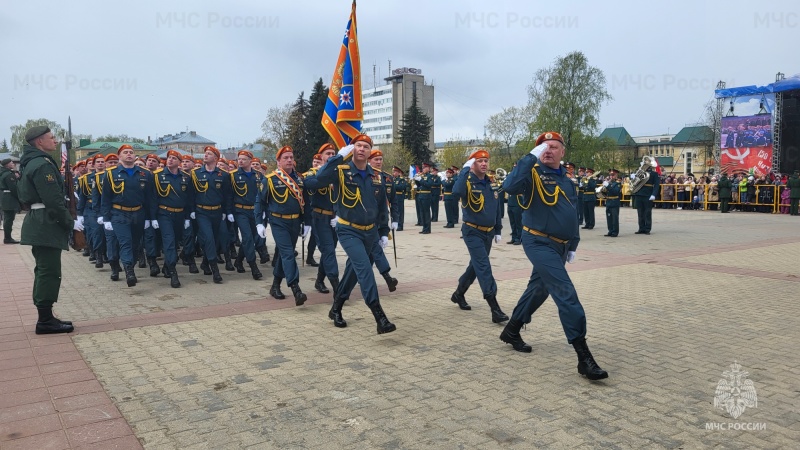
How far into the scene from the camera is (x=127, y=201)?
9.49m

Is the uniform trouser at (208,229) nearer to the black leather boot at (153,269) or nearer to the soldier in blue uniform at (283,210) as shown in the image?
the black leather boot at (153,269)

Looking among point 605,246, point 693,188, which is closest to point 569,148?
point 693,188

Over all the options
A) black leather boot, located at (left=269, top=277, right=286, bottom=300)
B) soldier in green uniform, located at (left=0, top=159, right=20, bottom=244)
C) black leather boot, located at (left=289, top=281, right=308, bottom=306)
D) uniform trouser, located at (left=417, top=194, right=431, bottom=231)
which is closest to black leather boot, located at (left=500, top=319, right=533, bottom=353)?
black leather boot, located at (left=289, top=281, right=308, bottom=306)

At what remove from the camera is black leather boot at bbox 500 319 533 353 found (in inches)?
221

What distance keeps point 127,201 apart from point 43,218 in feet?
11.2

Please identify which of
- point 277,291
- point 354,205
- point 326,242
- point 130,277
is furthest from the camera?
point 130,277

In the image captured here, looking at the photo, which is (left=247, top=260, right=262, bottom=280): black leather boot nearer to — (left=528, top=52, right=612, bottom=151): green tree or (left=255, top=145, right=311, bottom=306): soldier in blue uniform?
(left=255, top=145, right=311, bottom=306): soldier in blue uniform

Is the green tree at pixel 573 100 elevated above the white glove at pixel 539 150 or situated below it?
above

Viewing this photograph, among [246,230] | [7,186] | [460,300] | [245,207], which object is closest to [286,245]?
[246,230]

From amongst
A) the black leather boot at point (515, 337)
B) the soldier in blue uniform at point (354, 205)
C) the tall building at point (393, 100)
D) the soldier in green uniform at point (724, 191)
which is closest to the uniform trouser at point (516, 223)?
the soldier in blue uniform at point (354, 205)

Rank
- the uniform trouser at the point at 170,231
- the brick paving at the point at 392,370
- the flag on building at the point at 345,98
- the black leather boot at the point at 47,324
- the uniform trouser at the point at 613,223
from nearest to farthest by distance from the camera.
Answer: the brick paving at the point at 392,370 < the black leather boot at the point at 47,324 < the flag on building at the point at 345,98 < the uniform trouser at the point at 170,231 < the uniform trouser at the point at 613,223

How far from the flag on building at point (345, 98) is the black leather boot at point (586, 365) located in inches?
215

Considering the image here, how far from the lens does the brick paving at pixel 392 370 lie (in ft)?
12.6

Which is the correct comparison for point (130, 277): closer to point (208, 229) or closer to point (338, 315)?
point (208, 229)
